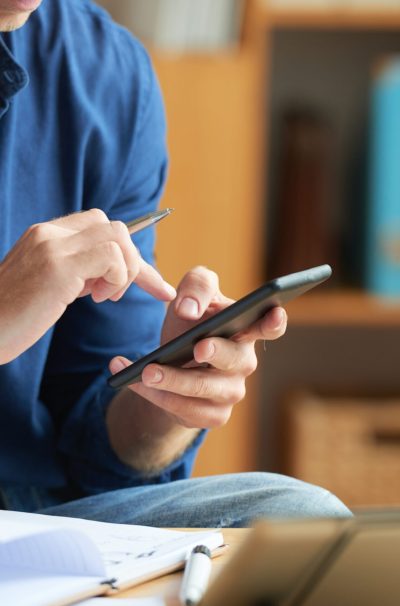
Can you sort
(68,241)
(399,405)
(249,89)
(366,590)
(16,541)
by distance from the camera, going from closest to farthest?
1. (366,590)
2. (16,541)
3. (68,241)
4. (249,89)
5. (399,405)

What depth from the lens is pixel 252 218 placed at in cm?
204

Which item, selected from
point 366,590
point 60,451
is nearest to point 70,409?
point 60,451

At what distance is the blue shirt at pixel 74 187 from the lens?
1093mm

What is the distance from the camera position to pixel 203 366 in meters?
0.92

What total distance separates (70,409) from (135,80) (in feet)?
1.23

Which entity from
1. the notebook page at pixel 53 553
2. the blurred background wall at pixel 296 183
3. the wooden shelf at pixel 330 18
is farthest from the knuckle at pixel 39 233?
the wooden shelf at pixel 330 18

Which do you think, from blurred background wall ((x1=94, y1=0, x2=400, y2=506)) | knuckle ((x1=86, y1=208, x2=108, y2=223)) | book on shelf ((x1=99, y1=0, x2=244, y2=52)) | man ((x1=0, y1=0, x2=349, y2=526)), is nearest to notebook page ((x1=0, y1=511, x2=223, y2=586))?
man ((x1=0, y1=0, x2=349, y2=526))

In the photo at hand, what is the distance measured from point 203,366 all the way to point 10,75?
14.0 inches

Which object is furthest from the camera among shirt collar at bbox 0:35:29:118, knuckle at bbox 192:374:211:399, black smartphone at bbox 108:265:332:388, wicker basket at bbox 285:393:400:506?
wicker basket at bbox 285:393:400:506

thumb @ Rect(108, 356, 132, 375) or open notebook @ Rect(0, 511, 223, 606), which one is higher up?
thumb @ Rect(108, 356, 132, 375)

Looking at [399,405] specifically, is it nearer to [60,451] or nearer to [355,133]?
[355,133]

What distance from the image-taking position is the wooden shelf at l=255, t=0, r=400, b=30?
2.04 metres

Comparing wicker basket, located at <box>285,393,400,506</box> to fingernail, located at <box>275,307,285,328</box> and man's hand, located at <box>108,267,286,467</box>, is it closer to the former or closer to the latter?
man's hand, located at <box>108,267,286,467</box>

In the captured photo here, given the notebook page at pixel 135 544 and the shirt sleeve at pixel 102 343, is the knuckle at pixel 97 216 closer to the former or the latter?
the notebook page at pixel 135 544
